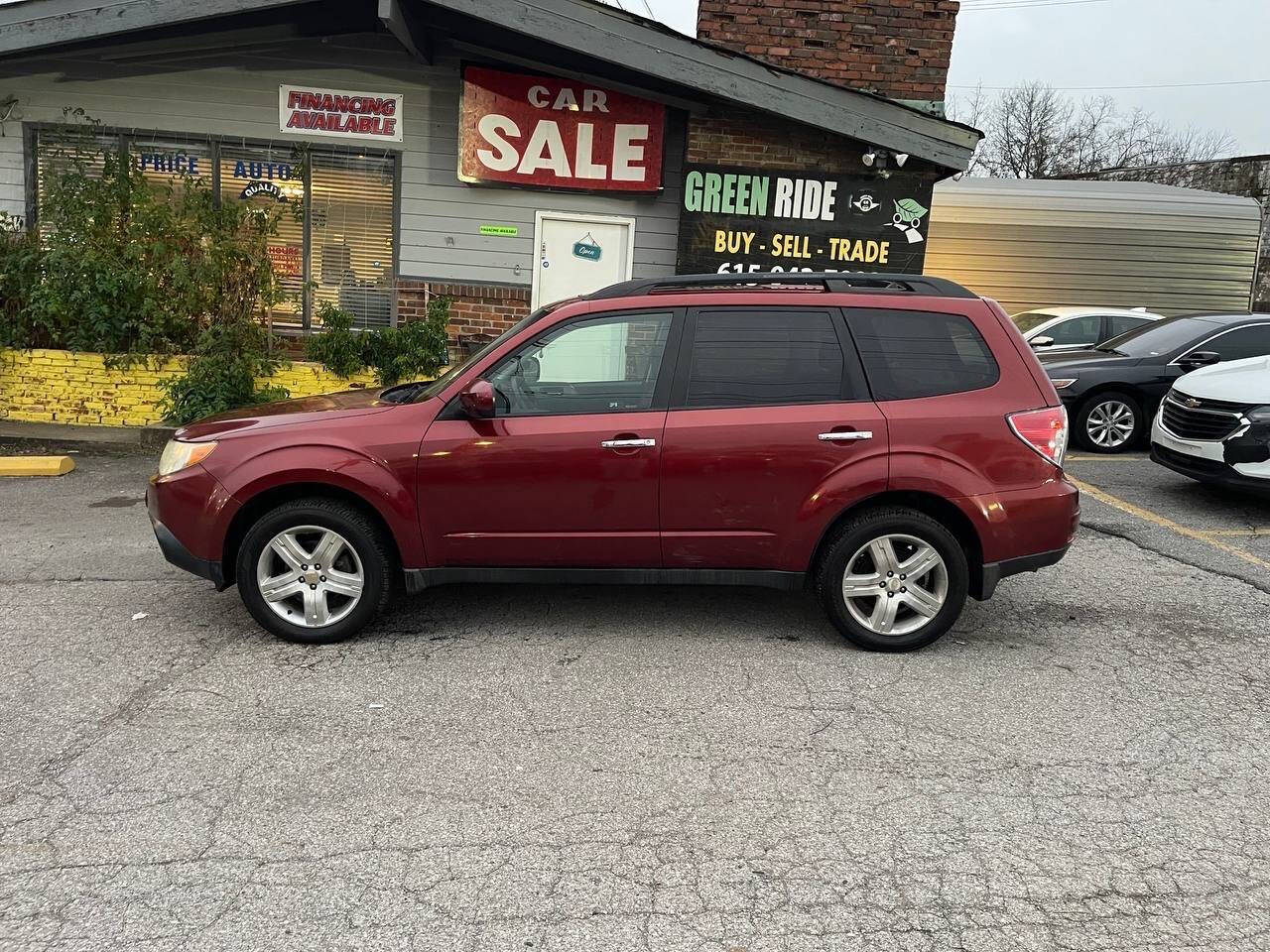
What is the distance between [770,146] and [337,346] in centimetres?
494

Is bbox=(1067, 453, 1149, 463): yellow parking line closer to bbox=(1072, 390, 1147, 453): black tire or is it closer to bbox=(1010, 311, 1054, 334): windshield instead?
bbox=(1072, 390, 1147, 453): black tire

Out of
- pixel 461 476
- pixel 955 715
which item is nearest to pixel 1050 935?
pixel 955 715

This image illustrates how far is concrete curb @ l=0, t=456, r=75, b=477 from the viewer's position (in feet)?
26.7

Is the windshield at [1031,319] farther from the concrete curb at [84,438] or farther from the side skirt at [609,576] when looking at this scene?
the concrete curb at [84,438]

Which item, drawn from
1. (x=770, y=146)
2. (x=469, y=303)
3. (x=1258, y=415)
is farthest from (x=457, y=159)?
(x=1258, y=415)

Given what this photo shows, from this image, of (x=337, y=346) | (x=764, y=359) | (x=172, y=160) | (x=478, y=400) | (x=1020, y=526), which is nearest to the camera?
(x=478, y=400)

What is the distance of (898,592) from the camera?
182 inches

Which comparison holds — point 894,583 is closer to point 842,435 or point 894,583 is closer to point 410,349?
point 842,435

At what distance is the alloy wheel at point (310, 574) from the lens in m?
4.58

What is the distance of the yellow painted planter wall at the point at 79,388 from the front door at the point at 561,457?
6348 millimetres

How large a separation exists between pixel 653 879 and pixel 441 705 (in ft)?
4.82

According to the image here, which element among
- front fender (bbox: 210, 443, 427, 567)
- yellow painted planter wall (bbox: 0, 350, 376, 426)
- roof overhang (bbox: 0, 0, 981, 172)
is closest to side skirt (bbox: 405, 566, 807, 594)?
front fender (bbox: 210, 443, 427, 567)

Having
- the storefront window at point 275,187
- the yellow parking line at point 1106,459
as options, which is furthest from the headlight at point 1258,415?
the storefront window at point 275,187

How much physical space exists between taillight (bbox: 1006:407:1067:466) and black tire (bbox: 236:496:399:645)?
3047mm
